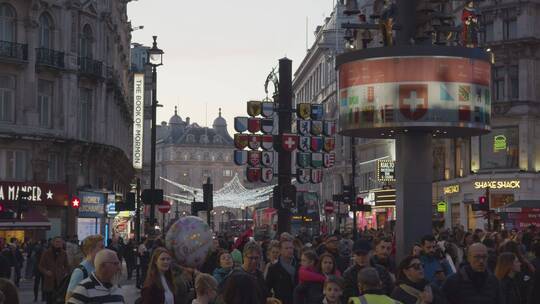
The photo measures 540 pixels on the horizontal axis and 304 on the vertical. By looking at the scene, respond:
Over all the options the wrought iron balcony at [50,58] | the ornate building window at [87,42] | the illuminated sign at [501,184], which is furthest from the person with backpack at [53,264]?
the illuminated sign at [501,184]

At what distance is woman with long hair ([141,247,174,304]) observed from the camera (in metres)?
10.4

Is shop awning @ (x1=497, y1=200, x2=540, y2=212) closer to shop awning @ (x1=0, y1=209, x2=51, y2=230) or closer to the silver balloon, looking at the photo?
shop awning @ (x1=0, y1=209, x2=51, y2=230)

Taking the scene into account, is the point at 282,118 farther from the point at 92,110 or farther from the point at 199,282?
the point at 92,110

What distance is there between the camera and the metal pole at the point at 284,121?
28.6 m

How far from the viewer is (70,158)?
5266 centimetres

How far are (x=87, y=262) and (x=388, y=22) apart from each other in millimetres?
14472

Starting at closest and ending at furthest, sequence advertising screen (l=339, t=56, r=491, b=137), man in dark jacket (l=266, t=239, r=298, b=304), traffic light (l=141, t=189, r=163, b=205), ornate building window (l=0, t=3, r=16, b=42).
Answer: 1. man in dark jacket (l=266, t=239, r=298, b=304)
2. advertising screen (l=339, t=56, r=491, b=137)
3. traffic light (l=141, t=189, r=163, b=205)
4. ornate building window (l=0, t=3, r=16, b=42)

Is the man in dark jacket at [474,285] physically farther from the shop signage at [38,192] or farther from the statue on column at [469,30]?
the shop signage at [38,192]

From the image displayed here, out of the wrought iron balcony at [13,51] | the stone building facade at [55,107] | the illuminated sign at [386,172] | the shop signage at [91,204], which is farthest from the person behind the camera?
the illuminated sign at [386,172]

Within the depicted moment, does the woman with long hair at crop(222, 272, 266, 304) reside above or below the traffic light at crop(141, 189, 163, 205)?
below

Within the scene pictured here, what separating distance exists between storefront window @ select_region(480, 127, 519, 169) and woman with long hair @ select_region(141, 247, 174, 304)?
4822cm

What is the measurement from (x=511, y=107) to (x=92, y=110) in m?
23.4

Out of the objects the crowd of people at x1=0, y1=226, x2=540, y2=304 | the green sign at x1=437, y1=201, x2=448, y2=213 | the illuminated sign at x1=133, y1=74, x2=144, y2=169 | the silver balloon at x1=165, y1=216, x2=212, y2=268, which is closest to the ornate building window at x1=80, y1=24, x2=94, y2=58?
the illuminated sign at x1=133, y1=74, x2=144, y2=169

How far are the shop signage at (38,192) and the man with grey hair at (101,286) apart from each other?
38828 millimetres
